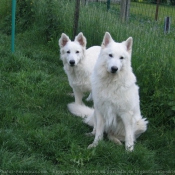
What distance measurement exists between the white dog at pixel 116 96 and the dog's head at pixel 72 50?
1.15 meters

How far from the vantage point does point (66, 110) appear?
502 centimetres

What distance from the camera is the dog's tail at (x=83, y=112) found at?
4.54 metres

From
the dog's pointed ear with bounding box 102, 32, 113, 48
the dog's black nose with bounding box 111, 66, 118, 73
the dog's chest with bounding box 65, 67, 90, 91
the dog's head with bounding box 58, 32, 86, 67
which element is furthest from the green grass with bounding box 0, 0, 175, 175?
the dog's pointed ear with bounding box 102, 32, 113, 48

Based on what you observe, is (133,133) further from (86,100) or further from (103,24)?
(103,24)

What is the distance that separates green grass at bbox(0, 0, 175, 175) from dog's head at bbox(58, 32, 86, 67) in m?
0.70

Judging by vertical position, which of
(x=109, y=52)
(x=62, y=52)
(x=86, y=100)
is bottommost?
(x=86, y=100)

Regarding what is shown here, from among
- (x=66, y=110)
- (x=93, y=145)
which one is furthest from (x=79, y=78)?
(x=93, y=145)

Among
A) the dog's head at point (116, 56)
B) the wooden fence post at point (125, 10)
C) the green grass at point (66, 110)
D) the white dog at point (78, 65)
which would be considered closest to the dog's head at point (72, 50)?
the white dog at point (78, 65)

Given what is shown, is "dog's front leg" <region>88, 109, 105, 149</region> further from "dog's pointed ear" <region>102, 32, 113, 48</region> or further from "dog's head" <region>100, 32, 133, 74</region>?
"dog's pointed ear" <region>102, 32, 113, 48</region>

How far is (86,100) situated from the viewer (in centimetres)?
575

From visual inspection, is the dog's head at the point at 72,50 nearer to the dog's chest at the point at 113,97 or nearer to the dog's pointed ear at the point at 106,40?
the dog's pointed ear at the point at 106,40

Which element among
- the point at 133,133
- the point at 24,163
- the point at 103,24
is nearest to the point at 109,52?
the point at 133,133

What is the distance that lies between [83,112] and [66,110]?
13.3 inches

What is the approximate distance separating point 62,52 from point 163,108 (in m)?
1.95
